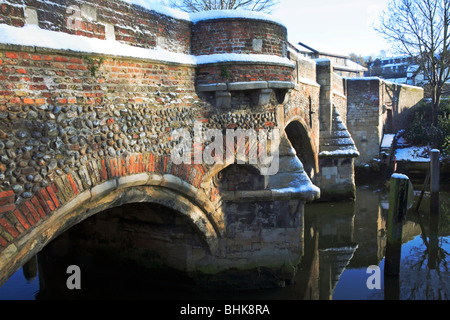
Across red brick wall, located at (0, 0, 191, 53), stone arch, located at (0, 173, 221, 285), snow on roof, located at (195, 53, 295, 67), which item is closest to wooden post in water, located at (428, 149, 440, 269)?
stone arch, located at (0, 173, 221, 285)

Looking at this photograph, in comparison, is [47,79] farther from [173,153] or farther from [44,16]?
[173,153]

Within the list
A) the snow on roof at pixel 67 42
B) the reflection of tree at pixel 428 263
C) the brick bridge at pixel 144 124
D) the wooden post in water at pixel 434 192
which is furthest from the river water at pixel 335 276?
the snow on roof at pixel 67 42

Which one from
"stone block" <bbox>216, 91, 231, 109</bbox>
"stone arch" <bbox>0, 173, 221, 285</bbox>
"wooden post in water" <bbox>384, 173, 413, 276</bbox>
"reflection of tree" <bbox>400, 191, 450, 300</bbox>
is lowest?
"reflection of tree" <bbox>400, 191, 450, 300</bbox>

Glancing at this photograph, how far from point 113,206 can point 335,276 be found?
5626mm

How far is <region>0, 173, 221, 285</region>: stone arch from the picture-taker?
3.99m

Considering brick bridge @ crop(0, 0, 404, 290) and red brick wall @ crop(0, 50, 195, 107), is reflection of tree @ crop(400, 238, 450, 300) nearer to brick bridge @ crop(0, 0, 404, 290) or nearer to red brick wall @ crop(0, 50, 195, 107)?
brick bridge @ crop(0, 0, 404, 290)

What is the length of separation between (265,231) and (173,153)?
259 cm

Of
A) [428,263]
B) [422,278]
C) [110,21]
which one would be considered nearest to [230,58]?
[110,21]

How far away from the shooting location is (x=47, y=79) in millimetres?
4102

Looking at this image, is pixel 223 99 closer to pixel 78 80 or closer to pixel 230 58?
pixel 230 58

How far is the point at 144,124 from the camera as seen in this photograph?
530cm

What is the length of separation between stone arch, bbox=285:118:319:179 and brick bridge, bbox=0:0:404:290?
4.66m

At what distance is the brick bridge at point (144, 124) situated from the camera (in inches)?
154
